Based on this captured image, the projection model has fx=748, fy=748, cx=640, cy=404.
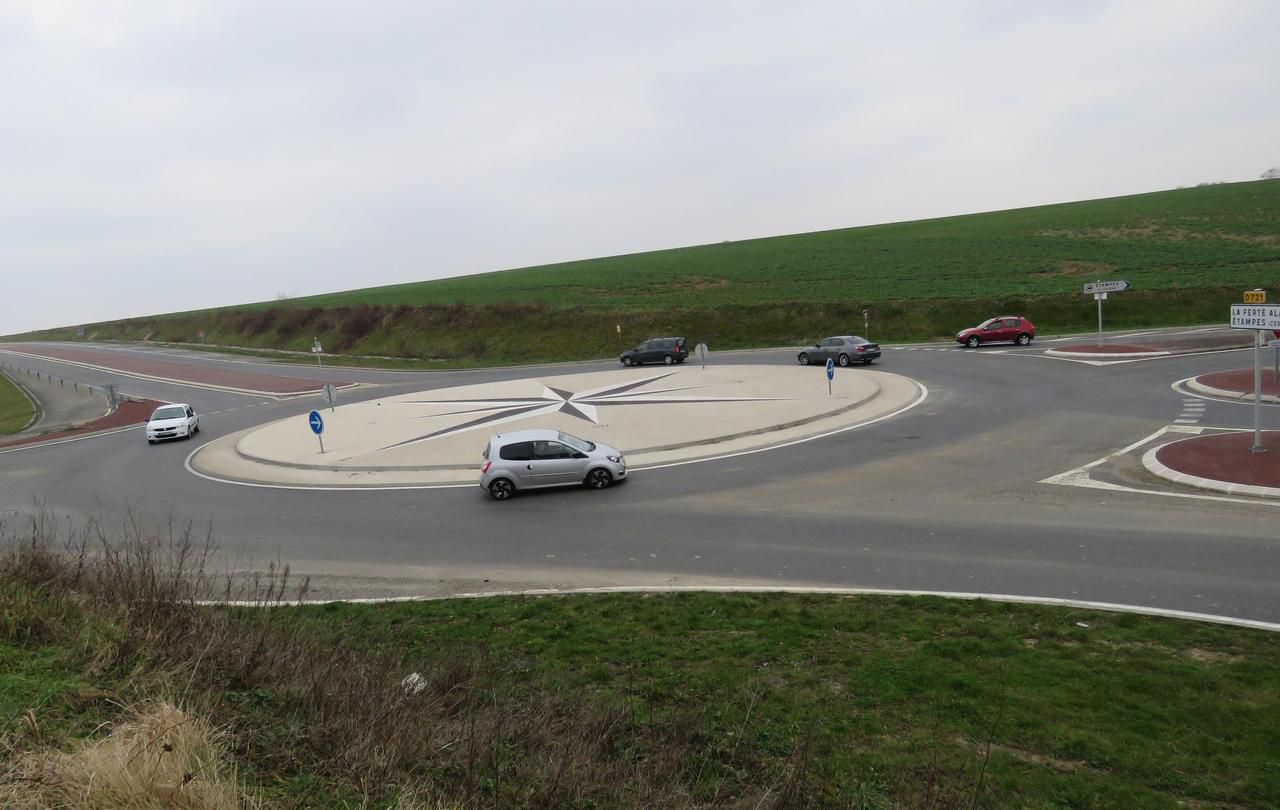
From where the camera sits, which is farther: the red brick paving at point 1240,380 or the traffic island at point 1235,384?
the red brick paving at point 1240,380

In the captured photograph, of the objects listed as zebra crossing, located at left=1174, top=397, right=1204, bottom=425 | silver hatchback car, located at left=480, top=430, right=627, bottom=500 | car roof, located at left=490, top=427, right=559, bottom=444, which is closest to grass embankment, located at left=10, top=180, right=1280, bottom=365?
zebra crossing, located at left=1174, top=397, right=1204, bottom=425

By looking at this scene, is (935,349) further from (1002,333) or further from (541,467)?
(541,467)

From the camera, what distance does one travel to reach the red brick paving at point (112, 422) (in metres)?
31.4

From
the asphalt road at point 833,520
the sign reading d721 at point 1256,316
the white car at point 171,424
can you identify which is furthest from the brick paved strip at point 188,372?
the sign reading d721 at point 1256,316

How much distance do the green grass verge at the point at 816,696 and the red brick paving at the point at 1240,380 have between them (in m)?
19.0

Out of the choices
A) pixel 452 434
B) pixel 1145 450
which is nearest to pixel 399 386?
pixel 452 434

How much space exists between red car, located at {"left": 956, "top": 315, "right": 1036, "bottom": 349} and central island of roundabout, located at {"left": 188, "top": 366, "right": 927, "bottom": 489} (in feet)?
31.2

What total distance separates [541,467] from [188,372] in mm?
50034

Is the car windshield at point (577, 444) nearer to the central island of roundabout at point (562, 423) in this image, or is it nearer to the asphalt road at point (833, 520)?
the asphalt road at point (833, 520)

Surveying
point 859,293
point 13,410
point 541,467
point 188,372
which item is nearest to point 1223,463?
point 541,467

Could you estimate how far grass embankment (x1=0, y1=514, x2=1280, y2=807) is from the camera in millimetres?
5188

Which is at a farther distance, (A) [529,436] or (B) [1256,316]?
(A) [529,436]

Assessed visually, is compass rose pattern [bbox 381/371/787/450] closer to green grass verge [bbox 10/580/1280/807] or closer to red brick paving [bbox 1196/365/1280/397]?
red brick paving [bbox 1196/365/1280/397]

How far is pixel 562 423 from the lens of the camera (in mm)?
25047
